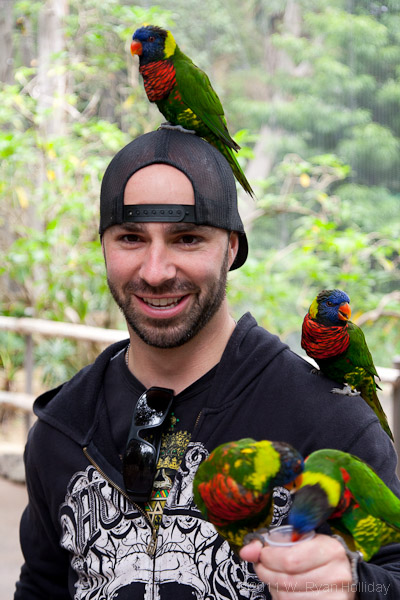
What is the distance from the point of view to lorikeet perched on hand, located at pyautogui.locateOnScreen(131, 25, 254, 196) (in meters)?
1.16

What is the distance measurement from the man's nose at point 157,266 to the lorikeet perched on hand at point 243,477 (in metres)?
0.35

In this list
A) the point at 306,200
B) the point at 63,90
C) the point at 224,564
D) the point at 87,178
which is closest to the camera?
the point at 224,564

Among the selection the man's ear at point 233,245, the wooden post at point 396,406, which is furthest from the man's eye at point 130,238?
the wooden post at point 396,406

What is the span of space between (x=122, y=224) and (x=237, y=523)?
0.50 m

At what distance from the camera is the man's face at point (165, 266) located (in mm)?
988

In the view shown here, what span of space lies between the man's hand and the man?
230mm

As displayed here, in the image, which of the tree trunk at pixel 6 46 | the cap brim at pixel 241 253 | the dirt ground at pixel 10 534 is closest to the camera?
the cap brim at pixel 241 253

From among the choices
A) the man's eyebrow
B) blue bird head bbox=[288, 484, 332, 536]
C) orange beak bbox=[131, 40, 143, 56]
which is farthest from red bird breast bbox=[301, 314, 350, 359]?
orange beak bbox=[131, 40, 143, 56]

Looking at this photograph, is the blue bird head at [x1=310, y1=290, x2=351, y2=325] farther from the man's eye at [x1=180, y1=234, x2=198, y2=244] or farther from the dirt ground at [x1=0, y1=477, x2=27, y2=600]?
the dirt ground at [x1=0, y1=477, x2=27, y2=600]

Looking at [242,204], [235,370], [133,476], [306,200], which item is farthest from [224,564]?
[306,200]

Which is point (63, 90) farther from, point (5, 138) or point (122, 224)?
point (122, 224)

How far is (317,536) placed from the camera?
2.17 feet

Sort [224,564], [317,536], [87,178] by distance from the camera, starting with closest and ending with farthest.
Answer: [317,536]
[224,564]
[87,178]

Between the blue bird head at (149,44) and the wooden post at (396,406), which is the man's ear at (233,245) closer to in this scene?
the blue bird head at (149,44)
